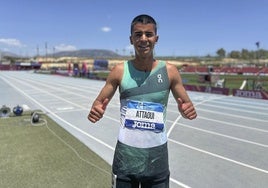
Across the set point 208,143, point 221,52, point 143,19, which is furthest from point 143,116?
point 221,52

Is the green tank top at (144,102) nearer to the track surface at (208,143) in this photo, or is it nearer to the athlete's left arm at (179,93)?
the athlete's left arm at (179,93)

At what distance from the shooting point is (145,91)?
2291 millimetres

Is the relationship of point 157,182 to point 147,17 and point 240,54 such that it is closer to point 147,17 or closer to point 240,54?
point 147,17

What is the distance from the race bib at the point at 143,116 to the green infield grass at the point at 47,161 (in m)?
3.10

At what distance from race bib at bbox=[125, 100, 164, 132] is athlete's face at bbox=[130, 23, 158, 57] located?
374 mm

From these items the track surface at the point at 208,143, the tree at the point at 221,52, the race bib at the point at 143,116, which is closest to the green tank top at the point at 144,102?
the race bib at the point at 143,116

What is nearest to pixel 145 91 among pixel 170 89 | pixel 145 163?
pixel 170 89

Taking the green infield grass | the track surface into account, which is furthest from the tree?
the green infield grass

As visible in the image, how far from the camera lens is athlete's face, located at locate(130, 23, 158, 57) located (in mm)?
2297

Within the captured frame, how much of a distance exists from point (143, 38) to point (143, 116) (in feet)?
1.88

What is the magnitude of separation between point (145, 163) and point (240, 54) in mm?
159174

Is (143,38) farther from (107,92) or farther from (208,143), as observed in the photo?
(208,143)

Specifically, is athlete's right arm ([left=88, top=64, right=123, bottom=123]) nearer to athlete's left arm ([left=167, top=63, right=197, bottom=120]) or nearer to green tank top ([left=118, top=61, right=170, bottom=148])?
green tank top ([left=118, top=61, right=170, bottom=148])

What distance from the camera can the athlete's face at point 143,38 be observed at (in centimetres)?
230
